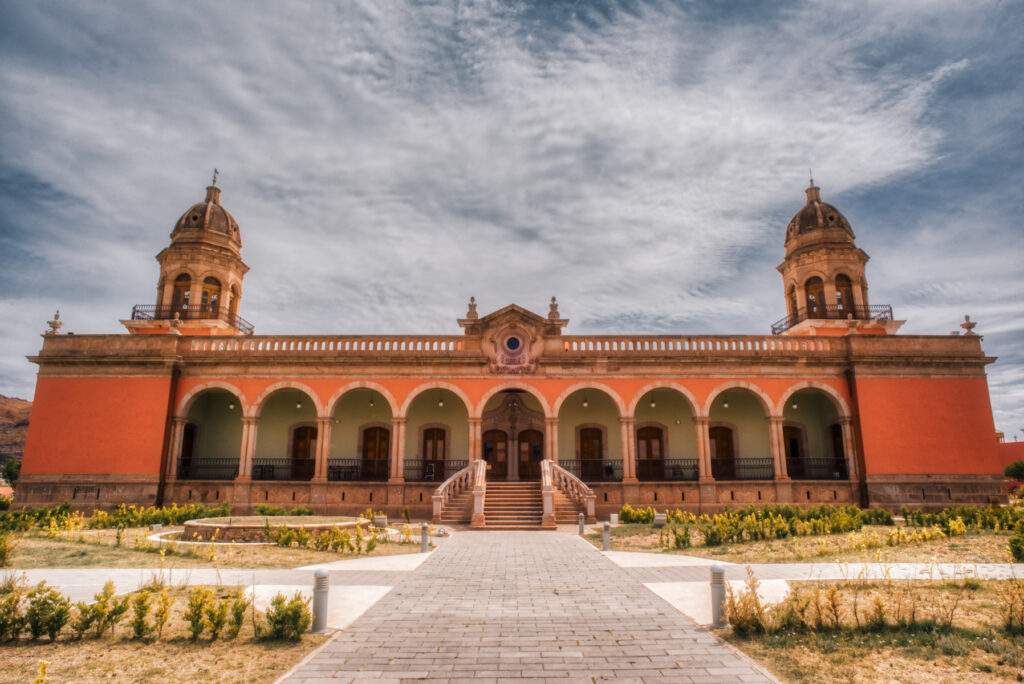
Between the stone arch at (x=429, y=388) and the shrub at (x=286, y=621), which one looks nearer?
the shrub at (x=286, y=621)

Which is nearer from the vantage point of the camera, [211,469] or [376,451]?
[211,469]

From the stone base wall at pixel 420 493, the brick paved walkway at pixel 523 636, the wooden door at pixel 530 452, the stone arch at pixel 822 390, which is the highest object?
the stone arch at pixel 822 390

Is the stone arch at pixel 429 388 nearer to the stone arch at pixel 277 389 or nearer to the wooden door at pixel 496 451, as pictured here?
the wooden door at pixel 496 451

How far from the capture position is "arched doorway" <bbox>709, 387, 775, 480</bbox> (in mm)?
24391

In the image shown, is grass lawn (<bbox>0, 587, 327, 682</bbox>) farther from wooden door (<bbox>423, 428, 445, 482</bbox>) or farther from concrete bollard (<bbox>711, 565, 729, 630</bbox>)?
wooden door (<bbox>423, 428, 445, 482</bbox>)

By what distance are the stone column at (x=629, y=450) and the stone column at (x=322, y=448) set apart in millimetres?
11141

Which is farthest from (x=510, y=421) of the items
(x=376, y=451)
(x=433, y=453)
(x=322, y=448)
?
(x=322, y=448)

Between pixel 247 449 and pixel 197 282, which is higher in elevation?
pixel 197 282

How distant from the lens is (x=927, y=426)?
2208cm

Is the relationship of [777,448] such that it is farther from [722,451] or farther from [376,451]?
[376,451]

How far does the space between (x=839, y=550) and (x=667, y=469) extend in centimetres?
1216

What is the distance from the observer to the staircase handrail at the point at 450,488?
63.6 ft

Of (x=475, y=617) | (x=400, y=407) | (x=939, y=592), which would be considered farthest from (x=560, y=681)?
(x=400, y=407)

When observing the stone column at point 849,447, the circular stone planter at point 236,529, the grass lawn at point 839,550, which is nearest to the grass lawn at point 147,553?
the circular stone planter at point 236,529
